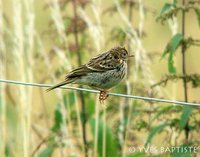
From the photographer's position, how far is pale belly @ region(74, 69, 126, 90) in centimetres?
579

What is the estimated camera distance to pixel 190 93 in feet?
34.8

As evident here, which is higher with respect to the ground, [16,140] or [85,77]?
[85,77]

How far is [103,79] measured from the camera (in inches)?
229

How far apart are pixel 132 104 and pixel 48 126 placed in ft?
3.54

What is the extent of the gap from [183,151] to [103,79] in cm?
90

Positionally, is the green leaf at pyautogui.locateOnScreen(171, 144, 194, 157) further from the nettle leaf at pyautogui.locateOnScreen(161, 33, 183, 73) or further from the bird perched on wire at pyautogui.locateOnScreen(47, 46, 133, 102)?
the bird perched on wire at pyautogui.locateOnScreen(47, 46, 133, 102)

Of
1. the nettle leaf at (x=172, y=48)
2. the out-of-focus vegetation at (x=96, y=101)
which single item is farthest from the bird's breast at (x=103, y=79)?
the nettle leaf at (x=172, y=48)

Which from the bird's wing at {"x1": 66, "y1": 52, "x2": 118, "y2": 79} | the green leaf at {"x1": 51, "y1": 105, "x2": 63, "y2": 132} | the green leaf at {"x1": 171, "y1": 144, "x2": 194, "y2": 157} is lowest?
the green leaf at {"x1": 171, "y1": 144, "x2": 194, "y2": 157}

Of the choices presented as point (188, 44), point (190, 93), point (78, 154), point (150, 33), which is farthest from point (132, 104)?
point (150, 33)

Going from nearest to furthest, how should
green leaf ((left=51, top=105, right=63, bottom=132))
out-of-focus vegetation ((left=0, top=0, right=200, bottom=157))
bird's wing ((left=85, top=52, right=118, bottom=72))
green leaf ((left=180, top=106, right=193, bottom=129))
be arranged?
1. green leaf ((left=180, top=106, right=193, bottom=129))
2. out-of-focus vegetation ((left=0, top=0, right=200, bottom=157))
3. bird's wing ((left=85, top=52, right=118, bottom=72))
4. green leaf ((left=51, top=105, right=63, bottom=132))

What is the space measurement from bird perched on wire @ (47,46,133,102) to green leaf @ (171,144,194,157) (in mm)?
754

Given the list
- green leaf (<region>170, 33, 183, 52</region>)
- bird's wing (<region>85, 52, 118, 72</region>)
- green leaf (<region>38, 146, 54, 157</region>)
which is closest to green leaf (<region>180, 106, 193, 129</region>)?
green leaf (<region>170, 33, 183, 52</region>)

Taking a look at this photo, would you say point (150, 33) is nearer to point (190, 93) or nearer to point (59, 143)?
point (190, 93)

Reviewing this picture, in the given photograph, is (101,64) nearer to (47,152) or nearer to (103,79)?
(103,79)
